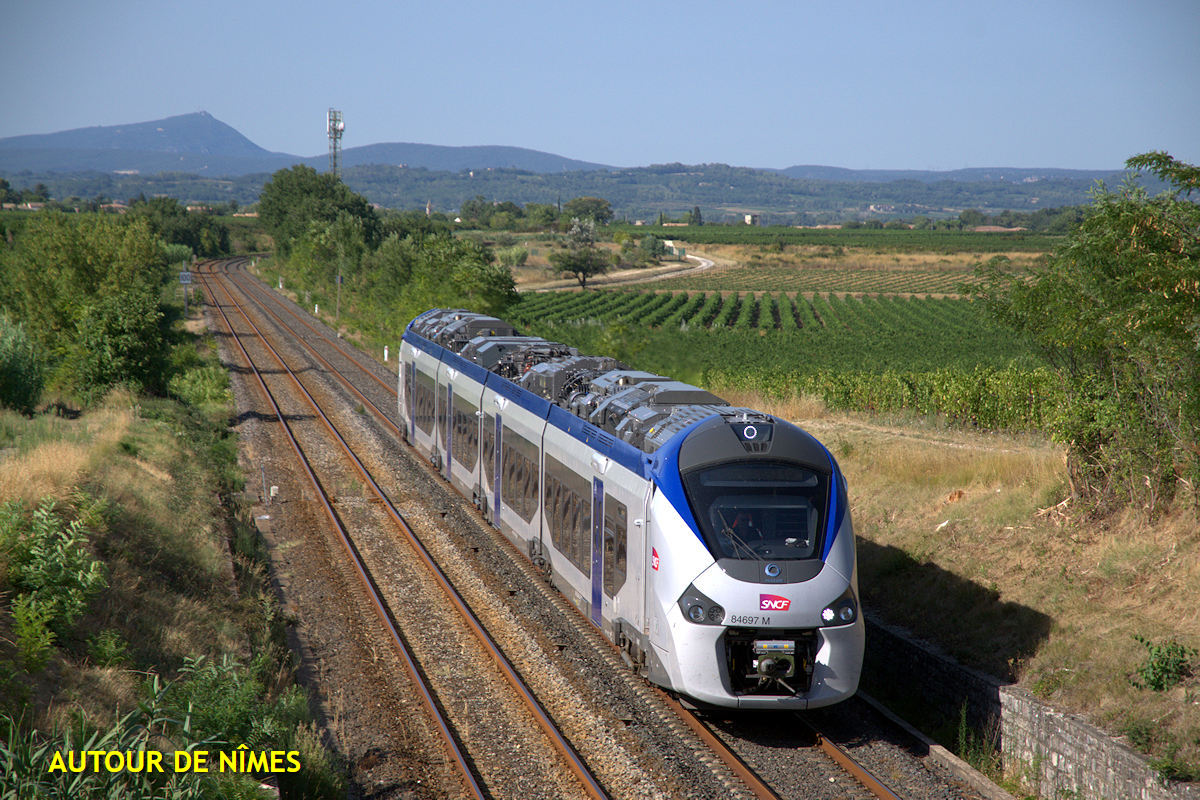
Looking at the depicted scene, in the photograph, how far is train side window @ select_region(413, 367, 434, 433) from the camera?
23.2 metres

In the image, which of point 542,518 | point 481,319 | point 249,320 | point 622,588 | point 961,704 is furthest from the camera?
point 249,320

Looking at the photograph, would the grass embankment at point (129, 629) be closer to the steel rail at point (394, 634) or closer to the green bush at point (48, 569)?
the green bush at point (48, 569)

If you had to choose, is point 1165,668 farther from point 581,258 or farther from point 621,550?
point 581,258

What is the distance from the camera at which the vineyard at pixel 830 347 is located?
2709 centimetres

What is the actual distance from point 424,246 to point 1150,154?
3742cm

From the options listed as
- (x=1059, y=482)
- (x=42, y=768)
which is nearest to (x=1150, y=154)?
(x=1059, y=482)

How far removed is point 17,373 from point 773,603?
22.1 metres

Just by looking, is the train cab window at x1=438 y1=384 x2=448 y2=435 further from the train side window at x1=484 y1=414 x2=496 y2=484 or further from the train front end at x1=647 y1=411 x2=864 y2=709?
the train front end at x1=647 y1=411 x2=864 y2=709

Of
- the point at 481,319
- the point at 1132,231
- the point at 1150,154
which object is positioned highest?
the point at 1150,154

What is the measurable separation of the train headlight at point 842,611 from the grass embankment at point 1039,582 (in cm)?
305

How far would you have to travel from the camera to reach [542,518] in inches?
582

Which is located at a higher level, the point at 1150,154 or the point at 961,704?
the point at 1150,154

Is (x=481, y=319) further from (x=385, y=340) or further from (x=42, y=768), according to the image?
(x=385, y=340)

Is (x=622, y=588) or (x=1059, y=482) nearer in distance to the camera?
(x=622, y=588)
